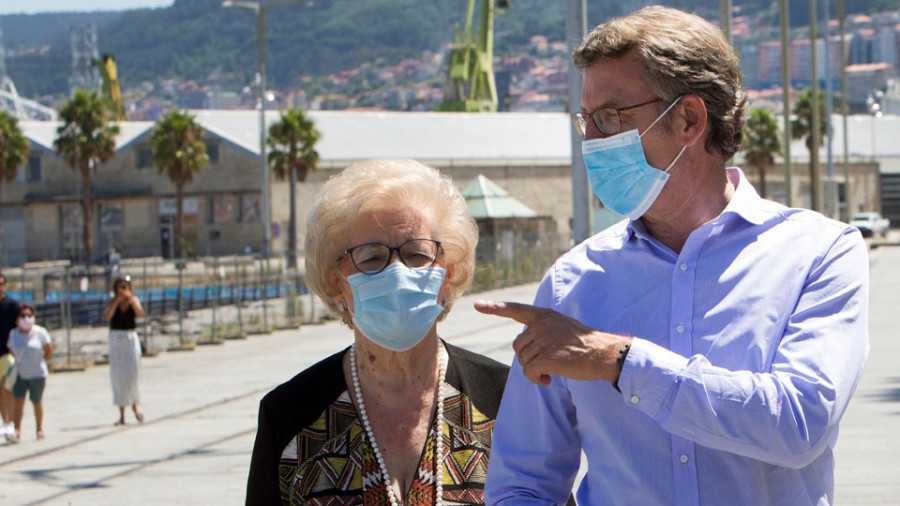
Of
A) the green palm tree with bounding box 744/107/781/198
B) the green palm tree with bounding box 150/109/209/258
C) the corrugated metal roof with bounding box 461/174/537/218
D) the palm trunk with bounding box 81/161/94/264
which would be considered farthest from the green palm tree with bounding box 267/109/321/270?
the green palm tree with bounding box 744/107/781/198

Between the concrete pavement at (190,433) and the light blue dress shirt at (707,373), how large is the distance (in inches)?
241

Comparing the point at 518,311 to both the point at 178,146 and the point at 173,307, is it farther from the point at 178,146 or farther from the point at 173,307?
the point at 178,146

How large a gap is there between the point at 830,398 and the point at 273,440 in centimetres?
179

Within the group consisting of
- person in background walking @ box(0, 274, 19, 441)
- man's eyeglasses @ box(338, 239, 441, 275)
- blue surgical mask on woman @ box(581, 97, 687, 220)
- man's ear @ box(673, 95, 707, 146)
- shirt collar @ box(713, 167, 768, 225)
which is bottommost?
person in background walking @ box(0, 274, 19, 441)

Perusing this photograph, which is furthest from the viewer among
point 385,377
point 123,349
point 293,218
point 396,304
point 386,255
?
point 293,218

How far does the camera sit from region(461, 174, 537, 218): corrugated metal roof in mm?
48375

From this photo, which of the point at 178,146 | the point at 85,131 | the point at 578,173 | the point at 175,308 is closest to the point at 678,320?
the point at 578,173

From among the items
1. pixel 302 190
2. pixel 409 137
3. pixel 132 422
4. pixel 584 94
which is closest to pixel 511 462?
pixel 584 94

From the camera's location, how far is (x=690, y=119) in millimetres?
2738

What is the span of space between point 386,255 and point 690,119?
1224 mm

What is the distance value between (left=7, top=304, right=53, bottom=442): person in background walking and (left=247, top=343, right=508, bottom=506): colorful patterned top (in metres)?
11.1

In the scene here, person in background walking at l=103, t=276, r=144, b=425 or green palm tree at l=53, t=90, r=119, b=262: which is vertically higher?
green palm tree at l=53, t=90, r=119, b=262

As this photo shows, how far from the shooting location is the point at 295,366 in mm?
21000

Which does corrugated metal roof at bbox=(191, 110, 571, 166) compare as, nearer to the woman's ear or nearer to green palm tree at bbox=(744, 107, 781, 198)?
green palm tree at bbox=(744, 107, 781, 198)
